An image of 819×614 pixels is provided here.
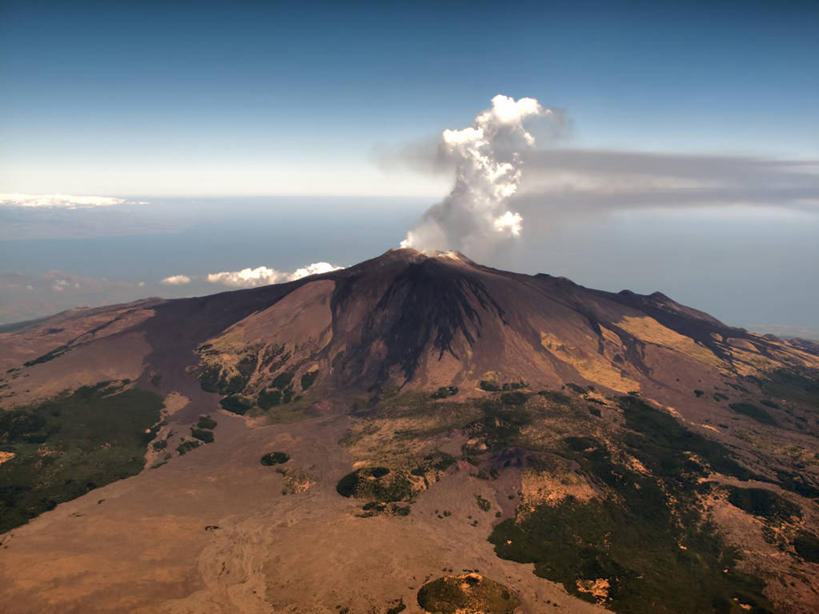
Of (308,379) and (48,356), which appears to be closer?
(308,379)

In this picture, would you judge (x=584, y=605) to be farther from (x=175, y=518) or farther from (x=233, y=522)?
(x=175, y=518)

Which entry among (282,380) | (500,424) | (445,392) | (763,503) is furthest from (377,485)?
(763,503)

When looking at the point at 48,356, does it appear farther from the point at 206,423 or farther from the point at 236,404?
the point at 206,423

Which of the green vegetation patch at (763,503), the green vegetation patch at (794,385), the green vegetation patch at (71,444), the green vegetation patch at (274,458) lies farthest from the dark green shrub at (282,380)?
the green vegetation patch at (794,385)

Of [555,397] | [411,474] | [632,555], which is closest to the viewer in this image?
[632,555]

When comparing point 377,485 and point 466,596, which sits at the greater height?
point 466,596
